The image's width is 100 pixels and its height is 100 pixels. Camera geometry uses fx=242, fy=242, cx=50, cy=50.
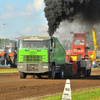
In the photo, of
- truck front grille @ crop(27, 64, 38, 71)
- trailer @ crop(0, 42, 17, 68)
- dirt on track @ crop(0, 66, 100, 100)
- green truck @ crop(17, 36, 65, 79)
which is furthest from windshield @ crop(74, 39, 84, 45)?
dirt on track @ crop(0, 66, 100, 100)

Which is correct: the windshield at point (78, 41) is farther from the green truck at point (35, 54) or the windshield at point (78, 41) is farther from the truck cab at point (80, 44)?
the green truck at point (35, 54)

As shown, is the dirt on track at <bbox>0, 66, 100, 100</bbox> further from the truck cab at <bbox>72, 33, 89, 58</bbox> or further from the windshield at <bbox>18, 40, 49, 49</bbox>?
the truck cab at <bbox>72, 33, 89, 58</bbox>

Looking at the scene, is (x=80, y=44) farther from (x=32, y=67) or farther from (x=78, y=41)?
(x=32, y=67)

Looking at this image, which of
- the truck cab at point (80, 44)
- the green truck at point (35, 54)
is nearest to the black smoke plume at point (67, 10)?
the truck cab at point (80, 44)

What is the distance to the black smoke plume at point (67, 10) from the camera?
20516 millimetres

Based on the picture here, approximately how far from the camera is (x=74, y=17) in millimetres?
22281

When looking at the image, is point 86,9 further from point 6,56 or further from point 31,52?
point 6,56

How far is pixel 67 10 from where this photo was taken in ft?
67.8

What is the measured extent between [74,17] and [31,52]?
787 centimetres

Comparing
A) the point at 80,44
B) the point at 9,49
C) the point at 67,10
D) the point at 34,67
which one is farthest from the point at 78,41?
the point at 9,49

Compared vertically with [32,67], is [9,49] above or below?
above

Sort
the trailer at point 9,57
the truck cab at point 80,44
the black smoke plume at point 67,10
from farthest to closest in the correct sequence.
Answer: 1. the trailer at point 9,57
2. the truck cab at point 80,44
3. the black smoke plume at point 67,10

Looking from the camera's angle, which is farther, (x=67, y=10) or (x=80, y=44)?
(x=80, y=44)

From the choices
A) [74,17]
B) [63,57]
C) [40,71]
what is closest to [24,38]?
[40,71]
